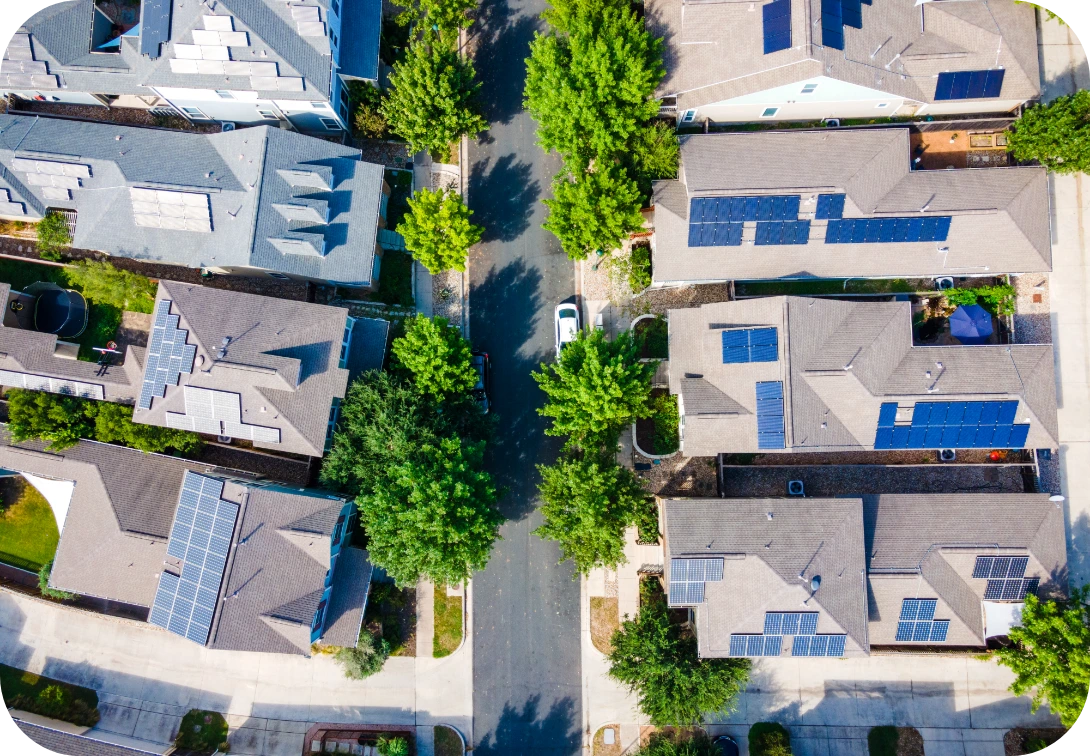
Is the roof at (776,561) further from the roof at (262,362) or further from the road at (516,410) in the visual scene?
the roof at (262,362)

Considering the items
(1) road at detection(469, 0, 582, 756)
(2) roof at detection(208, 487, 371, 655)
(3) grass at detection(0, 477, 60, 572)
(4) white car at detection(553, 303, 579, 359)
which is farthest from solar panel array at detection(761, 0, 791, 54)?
(3) grass at detection(0, 477, 60, 572)

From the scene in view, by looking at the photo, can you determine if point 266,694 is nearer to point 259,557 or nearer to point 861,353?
point 259,557

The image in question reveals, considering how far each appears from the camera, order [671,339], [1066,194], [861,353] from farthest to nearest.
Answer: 1. [1066,194]
2. [671,339]
3. [861,353]

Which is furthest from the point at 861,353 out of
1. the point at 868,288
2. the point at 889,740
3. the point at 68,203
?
the point at 68,203

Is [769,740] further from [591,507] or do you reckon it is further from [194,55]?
[194,55]

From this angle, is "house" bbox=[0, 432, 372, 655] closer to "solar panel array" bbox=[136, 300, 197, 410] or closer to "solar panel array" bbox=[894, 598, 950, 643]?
"solar panel array" bbox=[136, 300, 197, 410]

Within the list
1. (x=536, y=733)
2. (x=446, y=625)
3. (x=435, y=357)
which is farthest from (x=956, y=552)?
(x=435, y=357)
